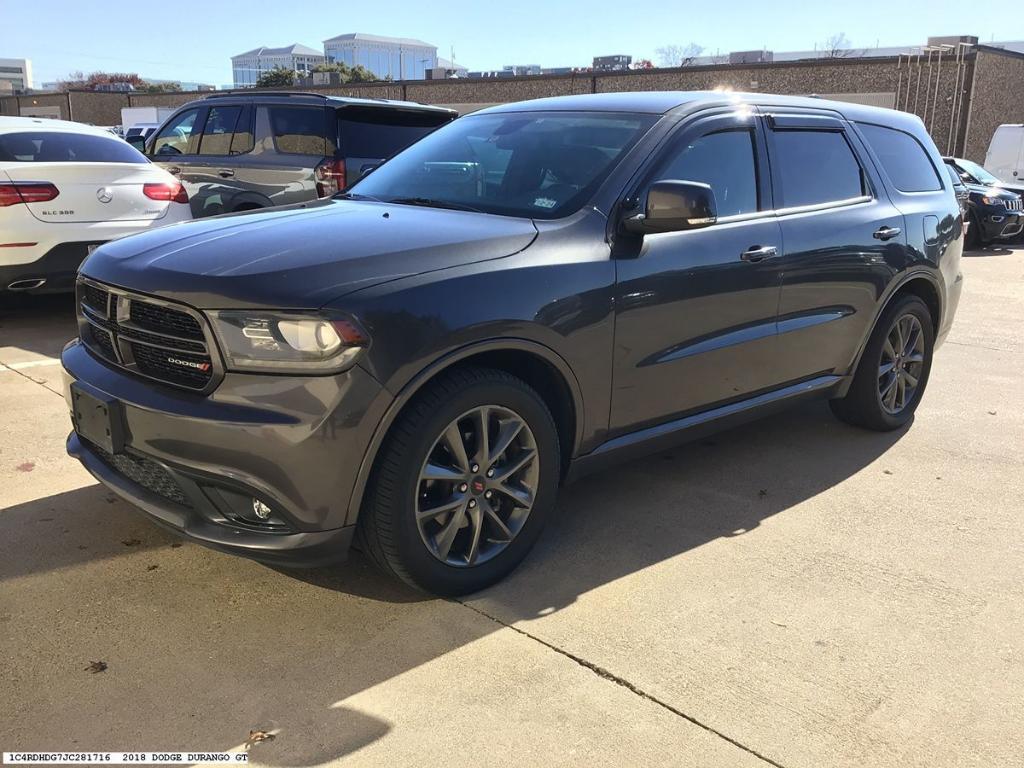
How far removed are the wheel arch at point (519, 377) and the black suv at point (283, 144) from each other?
523 centimetres

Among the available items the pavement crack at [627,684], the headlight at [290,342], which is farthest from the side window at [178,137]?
the pavement crack at [627,684]

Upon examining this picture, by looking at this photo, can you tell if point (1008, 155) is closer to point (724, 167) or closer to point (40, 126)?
point (724, 167)

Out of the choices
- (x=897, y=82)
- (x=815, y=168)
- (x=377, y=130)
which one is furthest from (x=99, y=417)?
(x=897, y=82)

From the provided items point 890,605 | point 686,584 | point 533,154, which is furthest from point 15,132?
point 890,605

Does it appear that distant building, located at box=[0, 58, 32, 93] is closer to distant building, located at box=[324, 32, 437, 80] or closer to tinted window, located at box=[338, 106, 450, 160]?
distant building, located at box=[324, 32, 437, 80]

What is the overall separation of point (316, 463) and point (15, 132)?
563 cm

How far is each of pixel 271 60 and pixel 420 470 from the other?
149302mm

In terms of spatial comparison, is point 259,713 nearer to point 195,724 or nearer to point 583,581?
point 195,724

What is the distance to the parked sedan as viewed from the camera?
14.6m

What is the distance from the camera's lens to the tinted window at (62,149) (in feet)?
22.1

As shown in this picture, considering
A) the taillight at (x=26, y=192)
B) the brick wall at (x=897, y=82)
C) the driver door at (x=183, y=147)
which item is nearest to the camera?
the taillight at (x=26, y=192)

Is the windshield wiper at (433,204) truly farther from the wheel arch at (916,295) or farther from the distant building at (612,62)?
the distant building at (612,62)

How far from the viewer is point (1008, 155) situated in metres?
17.9

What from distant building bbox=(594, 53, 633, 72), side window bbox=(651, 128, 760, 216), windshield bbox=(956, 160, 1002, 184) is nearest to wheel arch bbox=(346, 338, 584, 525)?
side window bbox=(651, 128, 760, 216)
